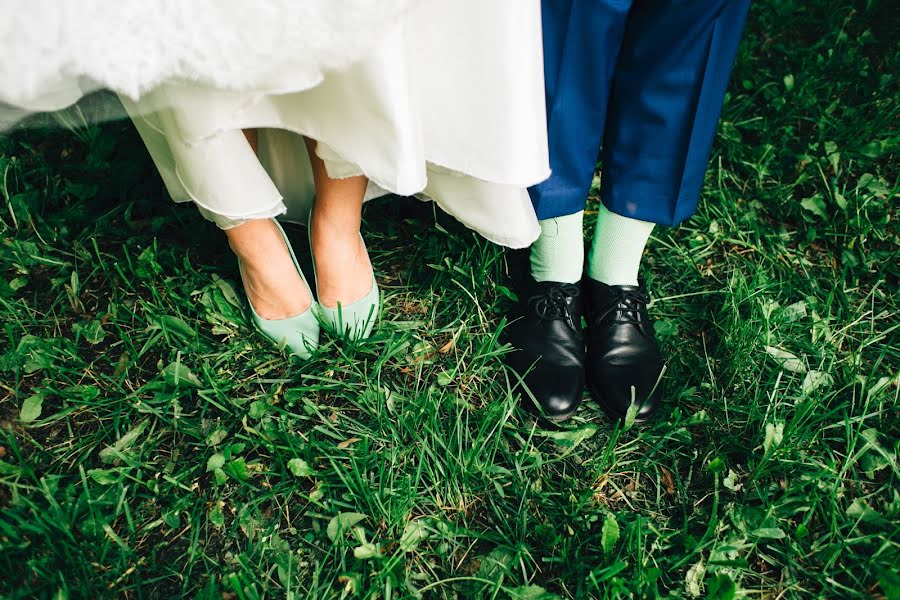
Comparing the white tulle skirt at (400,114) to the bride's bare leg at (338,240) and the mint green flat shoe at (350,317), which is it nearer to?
the bride's bare leg at (338,240)

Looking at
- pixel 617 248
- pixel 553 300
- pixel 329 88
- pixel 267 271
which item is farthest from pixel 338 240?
pixel 617 248

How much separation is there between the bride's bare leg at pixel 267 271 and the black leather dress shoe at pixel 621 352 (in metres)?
0.61

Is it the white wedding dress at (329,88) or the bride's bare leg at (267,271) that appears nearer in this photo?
the white wedding dress at (329,88)

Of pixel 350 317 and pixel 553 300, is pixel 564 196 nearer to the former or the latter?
pixel 553 300

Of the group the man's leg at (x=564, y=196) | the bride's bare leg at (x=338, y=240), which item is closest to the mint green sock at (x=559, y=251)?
the man's leg at (x=564, y=196)

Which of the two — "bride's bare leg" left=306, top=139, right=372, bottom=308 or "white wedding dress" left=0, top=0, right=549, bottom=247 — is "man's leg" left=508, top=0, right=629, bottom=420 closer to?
"white wedding dress" left=0, top=0, right=549, bottom=247

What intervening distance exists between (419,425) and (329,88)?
24.8 inches

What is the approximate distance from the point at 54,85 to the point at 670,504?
1160 mm

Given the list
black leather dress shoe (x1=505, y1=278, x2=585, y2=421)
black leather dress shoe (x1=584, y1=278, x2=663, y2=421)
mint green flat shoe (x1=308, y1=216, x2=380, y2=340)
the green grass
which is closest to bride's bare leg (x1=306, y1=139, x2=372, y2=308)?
mint green flat shoe (x1=308, y1=216, x2=380, y2=340)

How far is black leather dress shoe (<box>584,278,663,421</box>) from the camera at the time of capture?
3.99 ft

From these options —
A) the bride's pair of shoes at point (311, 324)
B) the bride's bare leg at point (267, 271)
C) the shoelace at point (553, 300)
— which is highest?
the bride's bare leg at point (267, 271)

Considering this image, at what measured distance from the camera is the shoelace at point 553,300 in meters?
1.30

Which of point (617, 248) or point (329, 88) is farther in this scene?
point (617, 248)

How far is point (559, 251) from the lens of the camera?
4.29ft
